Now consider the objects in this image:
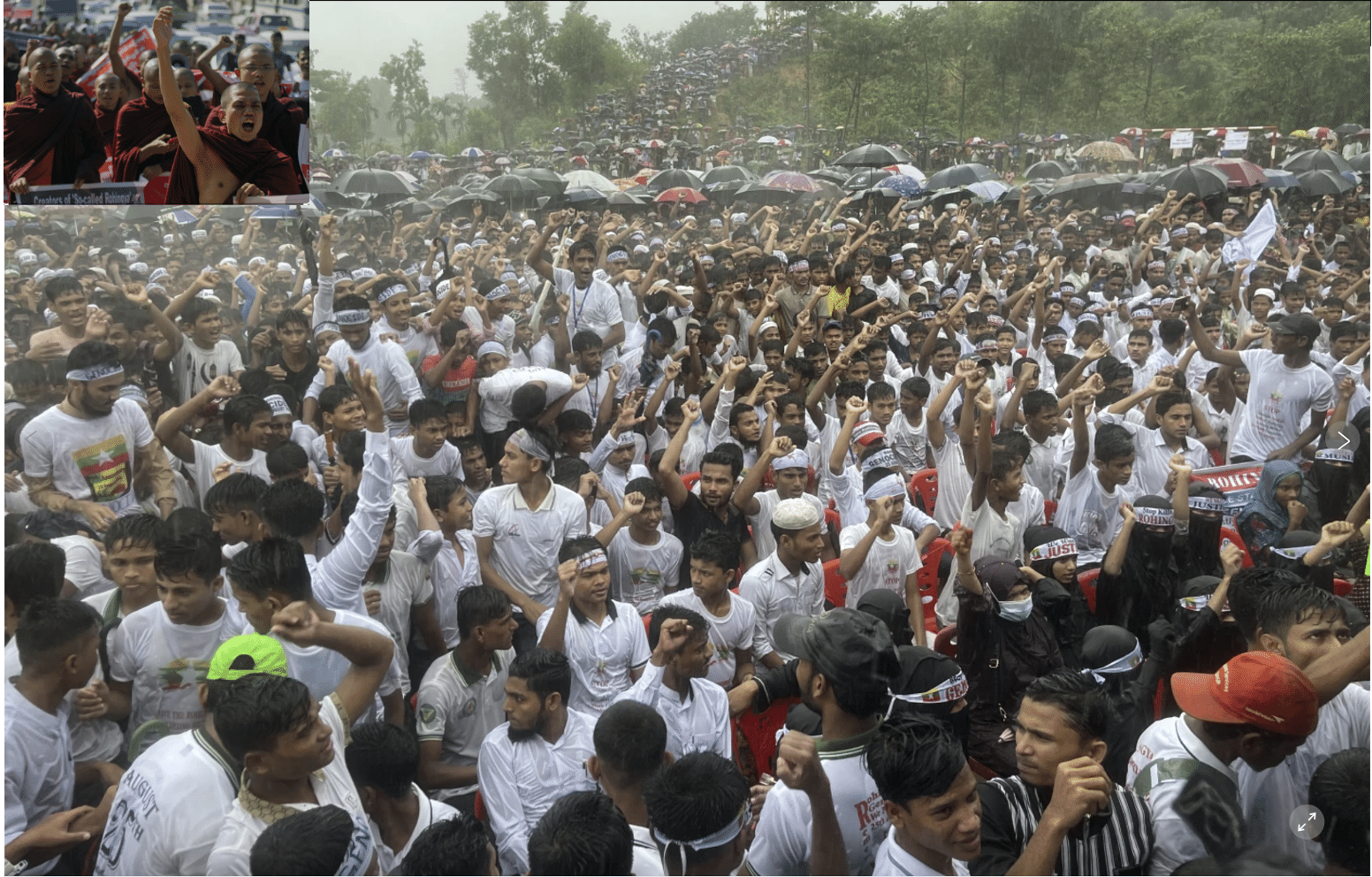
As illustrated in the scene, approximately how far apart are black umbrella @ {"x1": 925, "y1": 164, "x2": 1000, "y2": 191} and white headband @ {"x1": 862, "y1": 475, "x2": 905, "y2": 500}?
11996mm

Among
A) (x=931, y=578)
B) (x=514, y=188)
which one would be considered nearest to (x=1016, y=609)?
(x=931, y=578)

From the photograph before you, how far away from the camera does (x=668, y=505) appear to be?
4867 mm

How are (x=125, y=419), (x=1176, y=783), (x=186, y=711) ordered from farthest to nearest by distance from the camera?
(x=125, y=419)
(x=186, y=711)
(x=1176, y=783)

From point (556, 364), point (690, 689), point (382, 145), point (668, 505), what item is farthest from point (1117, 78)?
point (690, 689)

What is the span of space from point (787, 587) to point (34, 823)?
247 cm

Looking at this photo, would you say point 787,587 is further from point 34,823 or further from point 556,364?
point 556,364

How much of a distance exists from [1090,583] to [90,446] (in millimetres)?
4072

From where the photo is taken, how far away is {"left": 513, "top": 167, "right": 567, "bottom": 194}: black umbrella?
11758mm

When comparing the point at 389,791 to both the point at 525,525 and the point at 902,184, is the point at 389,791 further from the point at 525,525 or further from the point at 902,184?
the point at 902,184

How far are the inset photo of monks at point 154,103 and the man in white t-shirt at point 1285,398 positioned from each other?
572cm

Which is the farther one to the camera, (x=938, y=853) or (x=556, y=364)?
(x=556, y=364)

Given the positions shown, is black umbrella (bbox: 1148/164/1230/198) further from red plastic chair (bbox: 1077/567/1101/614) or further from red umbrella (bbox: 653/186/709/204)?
red plastic chair (bbox: 1077/567/1101/614)

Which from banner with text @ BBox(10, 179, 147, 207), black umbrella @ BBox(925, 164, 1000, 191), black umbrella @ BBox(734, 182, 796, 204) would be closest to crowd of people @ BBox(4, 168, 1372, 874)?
banner with text @ BBox(10, 179, 147, 207)

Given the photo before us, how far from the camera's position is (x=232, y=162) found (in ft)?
20.2
